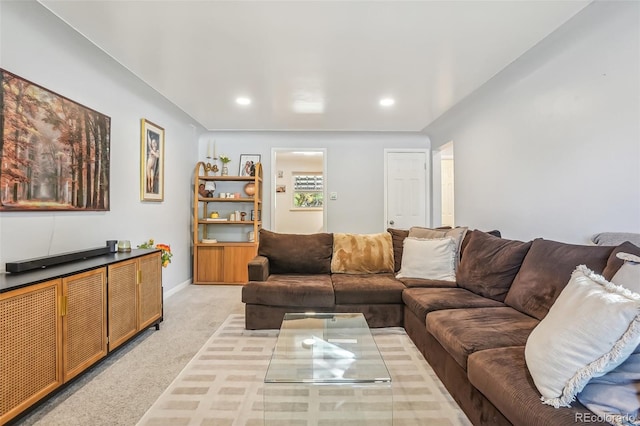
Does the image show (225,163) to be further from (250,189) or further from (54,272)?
(54,272)

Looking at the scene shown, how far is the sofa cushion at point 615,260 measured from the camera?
1602 millimetres

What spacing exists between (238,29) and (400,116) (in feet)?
8.90

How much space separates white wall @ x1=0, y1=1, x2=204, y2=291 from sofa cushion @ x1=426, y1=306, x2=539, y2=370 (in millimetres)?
2681

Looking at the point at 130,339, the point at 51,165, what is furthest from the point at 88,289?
the point at 51,165

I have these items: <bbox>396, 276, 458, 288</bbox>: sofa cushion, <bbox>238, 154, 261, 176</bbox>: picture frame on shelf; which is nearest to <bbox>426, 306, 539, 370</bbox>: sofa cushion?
<bbox>396, 276, 458, 288</bbox>: sofa cushion

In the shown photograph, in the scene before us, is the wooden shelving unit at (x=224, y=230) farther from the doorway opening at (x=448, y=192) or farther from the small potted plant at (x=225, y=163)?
the doorway opening at (x=448, y=192)

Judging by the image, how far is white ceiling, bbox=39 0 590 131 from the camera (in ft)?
6.62

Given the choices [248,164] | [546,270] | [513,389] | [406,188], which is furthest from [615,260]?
[248,164]

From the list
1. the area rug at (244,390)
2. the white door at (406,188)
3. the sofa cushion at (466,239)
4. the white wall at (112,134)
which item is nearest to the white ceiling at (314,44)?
the white wall at (112,134)

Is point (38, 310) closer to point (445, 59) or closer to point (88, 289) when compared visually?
point (88, 289)

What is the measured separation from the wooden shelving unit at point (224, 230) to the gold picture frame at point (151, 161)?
953mm

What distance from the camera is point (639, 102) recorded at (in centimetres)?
191

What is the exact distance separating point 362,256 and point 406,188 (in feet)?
7.99

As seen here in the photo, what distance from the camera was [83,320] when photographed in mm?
2080
